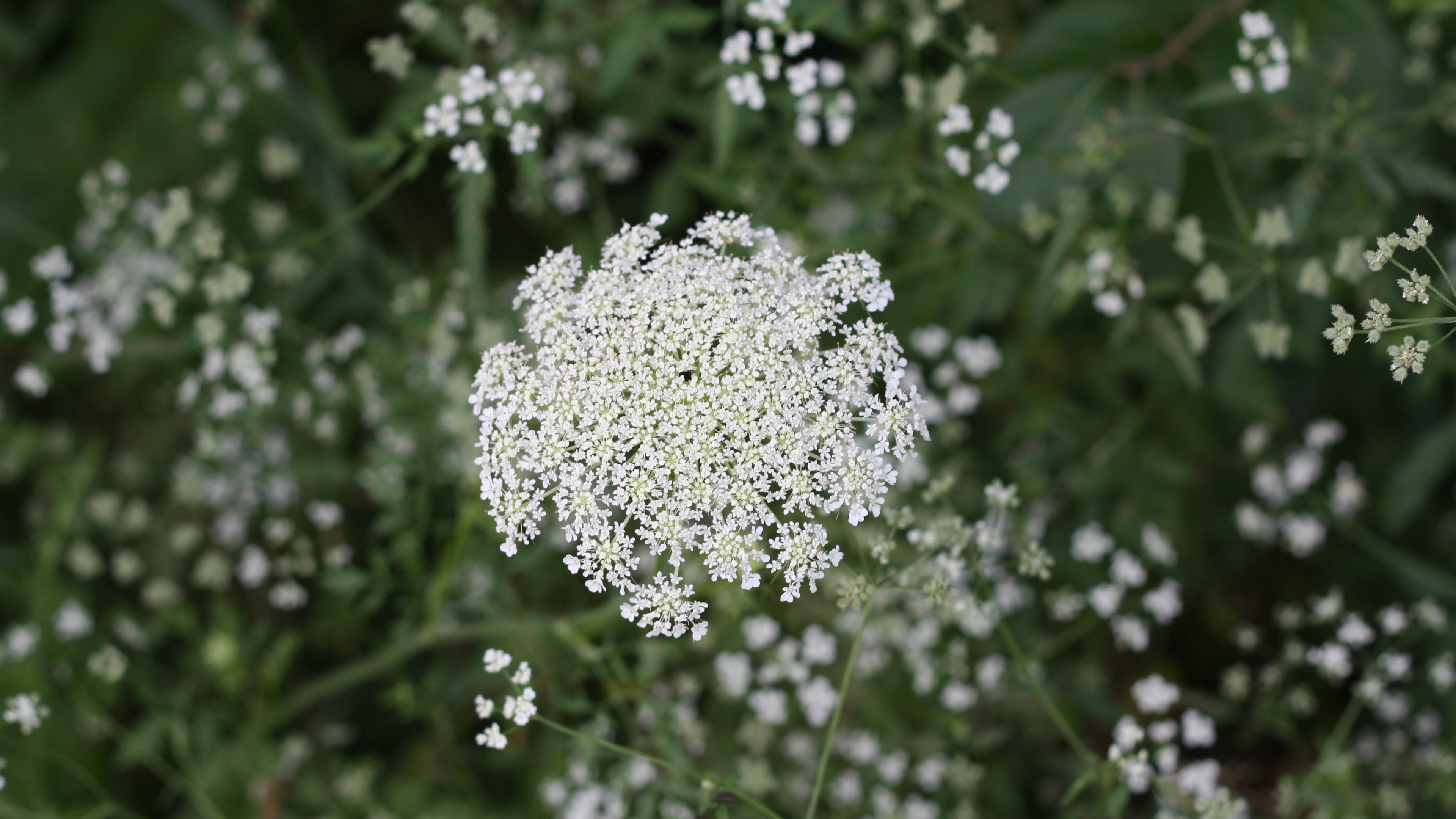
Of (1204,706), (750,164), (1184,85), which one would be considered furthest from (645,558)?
(1184,85)

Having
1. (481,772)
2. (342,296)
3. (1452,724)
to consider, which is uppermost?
(342,296)

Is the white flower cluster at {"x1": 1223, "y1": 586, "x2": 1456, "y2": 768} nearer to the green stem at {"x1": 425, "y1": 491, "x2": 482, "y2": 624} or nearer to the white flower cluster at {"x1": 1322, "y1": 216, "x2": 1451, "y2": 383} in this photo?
the white flower cluster at {"x1": 1322, "y1": 216, "x2": 1451, "y2": 383}

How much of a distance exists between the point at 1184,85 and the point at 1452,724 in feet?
10.7

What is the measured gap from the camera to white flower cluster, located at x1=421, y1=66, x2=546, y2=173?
3.83m

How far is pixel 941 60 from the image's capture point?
6020 millimetres

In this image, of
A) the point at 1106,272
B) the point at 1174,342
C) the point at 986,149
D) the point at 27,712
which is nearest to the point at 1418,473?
the point at 1174,342

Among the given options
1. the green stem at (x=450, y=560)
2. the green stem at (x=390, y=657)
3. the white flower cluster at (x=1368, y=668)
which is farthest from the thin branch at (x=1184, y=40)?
the green stem at (x=450, y=560)

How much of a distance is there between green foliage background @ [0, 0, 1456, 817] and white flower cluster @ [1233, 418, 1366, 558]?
24 centimetres

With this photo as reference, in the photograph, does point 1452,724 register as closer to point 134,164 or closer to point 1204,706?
point 1204,706

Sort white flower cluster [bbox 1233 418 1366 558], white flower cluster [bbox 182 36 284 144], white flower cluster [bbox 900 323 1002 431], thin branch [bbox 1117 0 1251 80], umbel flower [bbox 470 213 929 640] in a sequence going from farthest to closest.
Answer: white flower cluster [bbox 182 36 284 144]
white flower cluster [bbox 1233 418 1366 558]
white flower cluster [bbox 900 323 1002 431]
thin branch [bbox 1117 0 1251 80]
umbel flower [bbox 470 213 929 640]

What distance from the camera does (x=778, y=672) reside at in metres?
4.76

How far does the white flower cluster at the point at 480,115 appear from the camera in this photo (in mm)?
3828

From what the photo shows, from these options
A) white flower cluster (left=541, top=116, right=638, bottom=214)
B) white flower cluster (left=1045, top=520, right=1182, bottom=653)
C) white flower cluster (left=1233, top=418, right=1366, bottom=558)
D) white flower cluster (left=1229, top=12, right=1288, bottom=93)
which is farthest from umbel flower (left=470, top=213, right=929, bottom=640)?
white flower cluster (left=1233, top=418, right=1366, bottom=558)

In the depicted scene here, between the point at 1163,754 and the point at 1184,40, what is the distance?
3.24 m
